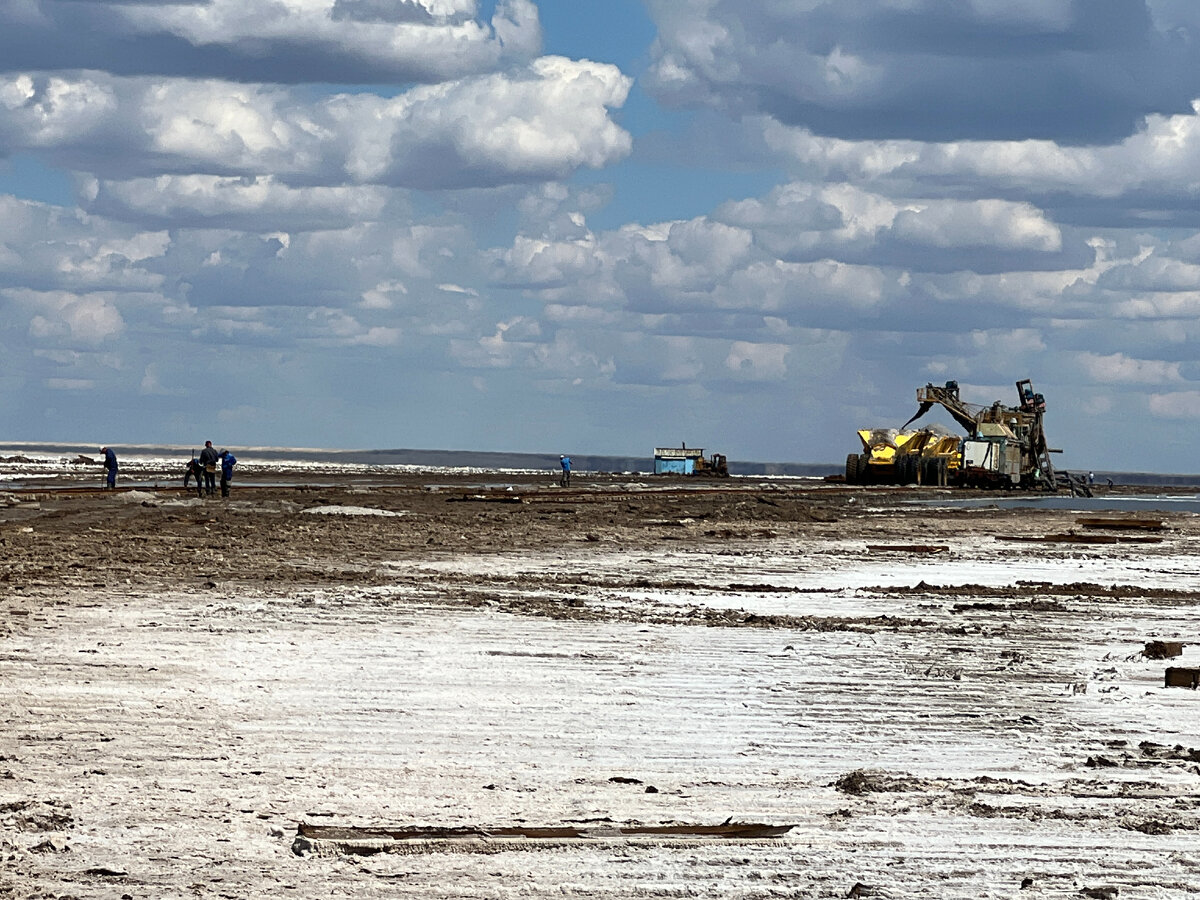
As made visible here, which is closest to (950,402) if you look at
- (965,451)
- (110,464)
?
(965,451)

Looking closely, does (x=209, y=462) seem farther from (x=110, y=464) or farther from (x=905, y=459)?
(x=905, y=459)

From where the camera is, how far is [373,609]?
17312 millimetres

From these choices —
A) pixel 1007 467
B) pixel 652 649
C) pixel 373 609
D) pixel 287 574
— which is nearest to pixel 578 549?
pixel 287 574

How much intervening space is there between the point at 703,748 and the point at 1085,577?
16667 mm

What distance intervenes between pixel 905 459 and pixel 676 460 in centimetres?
3396

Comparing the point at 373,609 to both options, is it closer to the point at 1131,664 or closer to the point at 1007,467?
the point at 1131,664

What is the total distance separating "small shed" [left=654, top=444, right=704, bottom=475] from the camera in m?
112

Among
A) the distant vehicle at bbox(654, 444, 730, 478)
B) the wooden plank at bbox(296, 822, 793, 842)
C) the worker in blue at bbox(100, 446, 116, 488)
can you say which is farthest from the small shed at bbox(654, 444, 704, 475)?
the wooden plank at bbox(296, 822, 793, 842)

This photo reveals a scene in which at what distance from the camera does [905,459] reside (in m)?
80.8

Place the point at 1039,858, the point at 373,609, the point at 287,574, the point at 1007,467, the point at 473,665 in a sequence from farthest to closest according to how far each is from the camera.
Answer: the point at 1007,467
the point at 287,574
the point at 373,609
the point at 473,665
the point at 1039,858

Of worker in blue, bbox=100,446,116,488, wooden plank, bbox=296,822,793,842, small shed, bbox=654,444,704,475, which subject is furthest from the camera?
small shed, bbox=654,444,704,475

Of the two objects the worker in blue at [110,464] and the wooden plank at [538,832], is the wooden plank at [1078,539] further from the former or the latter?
the worker in blue at [110,464]

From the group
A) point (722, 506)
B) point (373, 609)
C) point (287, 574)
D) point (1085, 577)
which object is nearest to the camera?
point (373, 609)

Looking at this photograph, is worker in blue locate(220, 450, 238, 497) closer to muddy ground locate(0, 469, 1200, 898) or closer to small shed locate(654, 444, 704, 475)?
muddy ground locate(0, 469, 1200, 898)
